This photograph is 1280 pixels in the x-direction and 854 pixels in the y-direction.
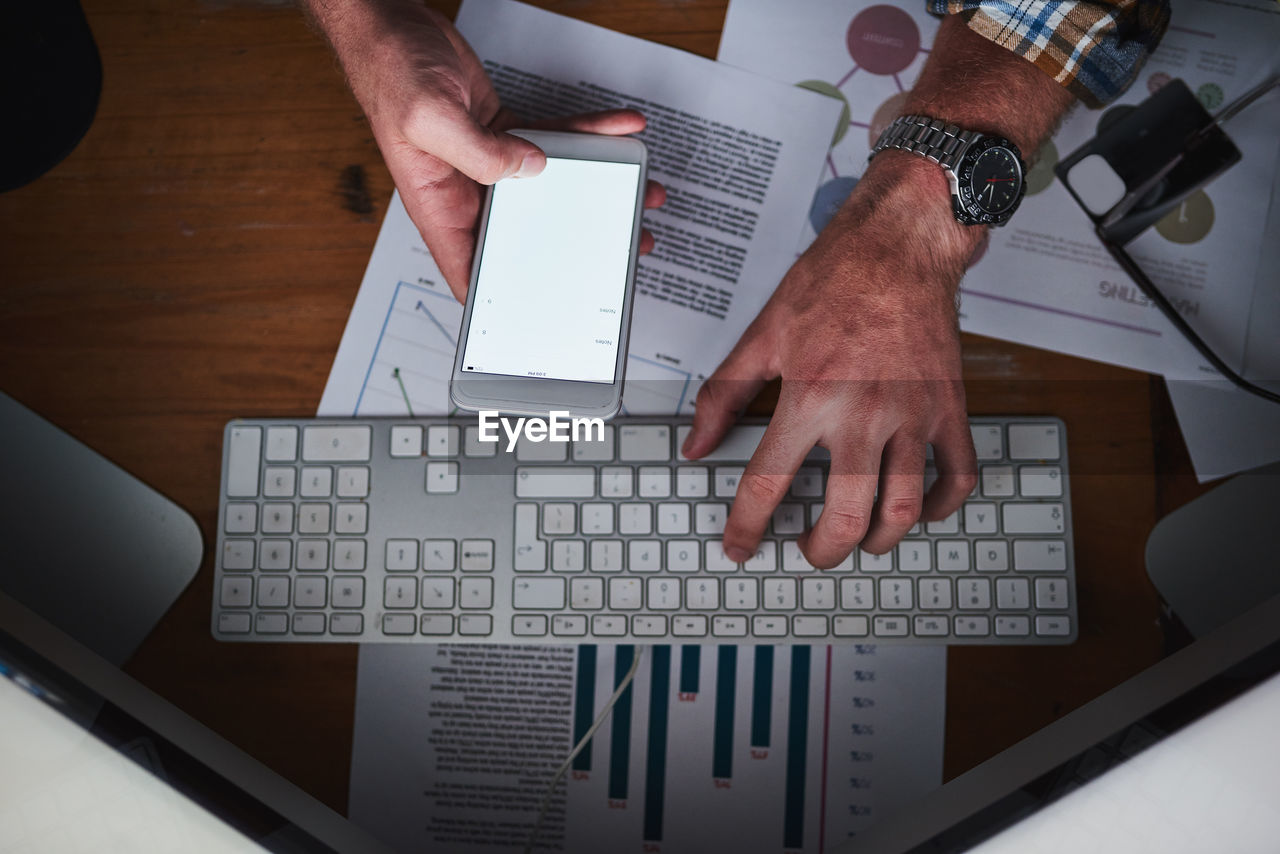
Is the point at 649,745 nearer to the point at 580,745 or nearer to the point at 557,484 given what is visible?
the point at 580,745

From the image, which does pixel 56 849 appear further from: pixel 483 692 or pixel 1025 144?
pixel 1025 144

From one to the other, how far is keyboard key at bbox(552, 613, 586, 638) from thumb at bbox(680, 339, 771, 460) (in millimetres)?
155

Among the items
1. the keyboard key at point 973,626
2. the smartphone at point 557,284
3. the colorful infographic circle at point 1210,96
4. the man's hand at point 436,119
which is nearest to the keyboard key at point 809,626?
the keyboard key at point 973,626

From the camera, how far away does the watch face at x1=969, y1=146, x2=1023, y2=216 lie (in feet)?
1.85

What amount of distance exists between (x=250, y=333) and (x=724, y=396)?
1.33ft

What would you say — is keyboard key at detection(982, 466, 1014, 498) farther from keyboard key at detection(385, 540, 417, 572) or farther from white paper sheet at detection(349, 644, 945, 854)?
keyboard key at detection(385, 540, 417, 572)

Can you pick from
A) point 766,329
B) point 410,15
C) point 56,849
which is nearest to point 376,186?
point 410,15

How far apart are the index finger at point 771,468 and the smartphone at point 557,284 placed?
0.37 ft

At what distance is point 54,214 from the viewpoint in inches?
25.5

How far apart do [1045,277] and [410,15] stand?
560mm

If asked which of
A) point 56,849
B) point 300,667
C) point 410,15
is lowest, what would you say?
point 300,667

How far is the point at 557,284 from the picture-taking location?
0.58 meters

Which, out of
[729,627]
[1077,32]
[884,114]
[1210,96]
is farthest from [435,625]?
[1210,96]

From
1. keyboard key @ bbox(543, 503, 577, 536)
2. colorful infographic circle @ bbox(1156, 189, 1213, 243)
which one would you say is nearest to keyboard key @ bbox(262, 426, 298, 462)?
keyboard key @ bbox(543, 503, 577, 536)
